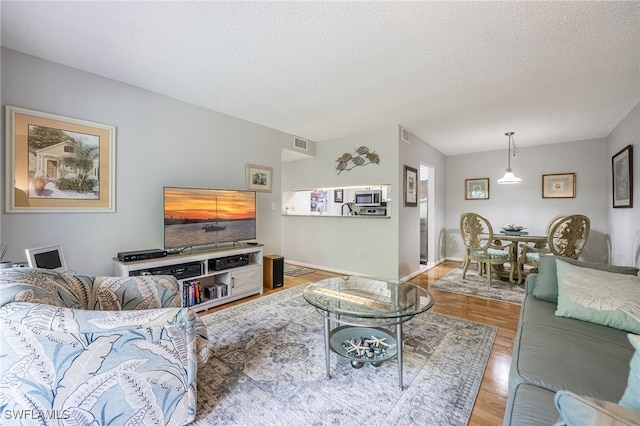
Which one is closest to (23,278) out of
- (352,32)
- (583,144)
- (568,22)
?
(352,32)

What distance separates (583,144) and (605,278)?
4297mm

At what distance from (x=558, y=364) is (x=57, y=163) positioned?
11.8 ft

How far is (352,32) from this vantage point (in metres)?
1.83

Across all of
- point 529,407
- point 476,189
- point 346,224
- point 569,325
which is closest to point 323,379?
point 529,407

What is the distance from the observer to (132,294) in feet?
5.77

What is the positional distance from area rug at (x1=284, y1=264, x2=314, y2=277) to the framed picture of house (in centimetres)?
269

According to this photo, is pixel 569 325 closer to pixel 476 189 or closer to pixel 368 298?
pixel 368 298

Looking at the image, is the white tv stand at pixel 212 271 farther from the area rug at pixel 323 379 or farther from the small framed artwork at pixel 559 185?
the small framed artwork at pixel 559 185

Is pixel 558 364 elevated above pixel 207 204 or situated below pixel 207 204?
below

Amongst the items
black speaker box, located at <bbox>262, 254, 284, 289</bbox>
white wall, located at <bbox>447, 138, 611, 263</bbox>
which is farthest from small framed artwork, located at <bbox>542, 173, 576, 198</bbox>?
black speaker box, located at <bbox>262, 254, 284, 289</bbox>

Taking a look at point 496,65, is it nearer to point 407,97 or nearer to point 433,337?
point 407,97

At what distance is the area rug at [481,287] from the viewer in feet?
11.2

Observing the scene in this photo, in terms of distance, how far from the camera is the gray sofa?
Answer: 37.8 inches

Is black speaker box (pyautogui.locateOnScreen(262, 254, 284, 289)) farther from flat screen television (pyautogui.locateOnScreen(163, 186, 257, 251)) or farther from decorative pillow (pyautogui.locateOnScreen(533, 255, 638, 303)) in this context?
decorative pillow (pyautogui.locateOnScreen(533, 255, 638, 303))
